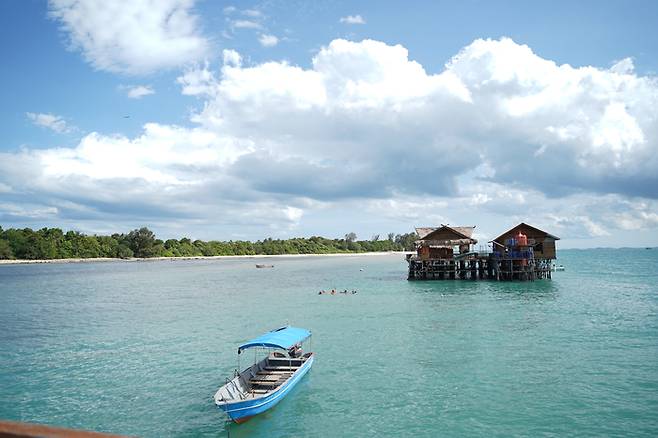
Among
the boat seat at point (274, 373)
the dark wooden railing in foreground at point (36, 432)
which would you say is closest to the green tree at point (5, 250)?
the boat seat at point (274, 373)

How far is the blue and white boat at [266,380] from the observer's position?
17.1 m

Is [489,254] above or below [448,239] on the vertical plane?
below

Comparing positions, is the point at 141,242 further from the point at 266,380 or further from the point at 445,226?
the point at 266,380

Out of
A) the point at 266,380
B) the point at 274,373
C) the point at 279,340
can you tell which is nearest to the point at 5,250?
the point at 279,340

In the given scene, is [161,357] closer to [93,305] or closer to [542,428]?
[542,428]

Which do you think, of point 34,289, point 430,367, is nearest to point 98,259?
point 34,289

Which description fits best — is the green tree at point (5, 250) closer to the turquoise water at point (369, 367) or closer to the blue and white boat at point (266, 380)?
the turquoise water at point (369, 367)

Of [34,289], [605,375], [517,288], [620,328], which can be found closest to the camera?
[605,375]

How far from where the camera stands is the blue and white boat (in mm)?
17109

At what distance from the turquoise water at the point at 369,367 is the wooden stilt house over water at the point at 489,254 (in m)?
15.1

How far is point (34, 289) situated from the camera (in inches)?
2758

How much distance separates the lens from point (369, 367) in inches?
960

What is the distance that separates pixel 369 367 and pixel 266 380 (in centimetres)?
601

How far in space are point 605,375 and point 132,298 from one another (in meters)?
52.4
